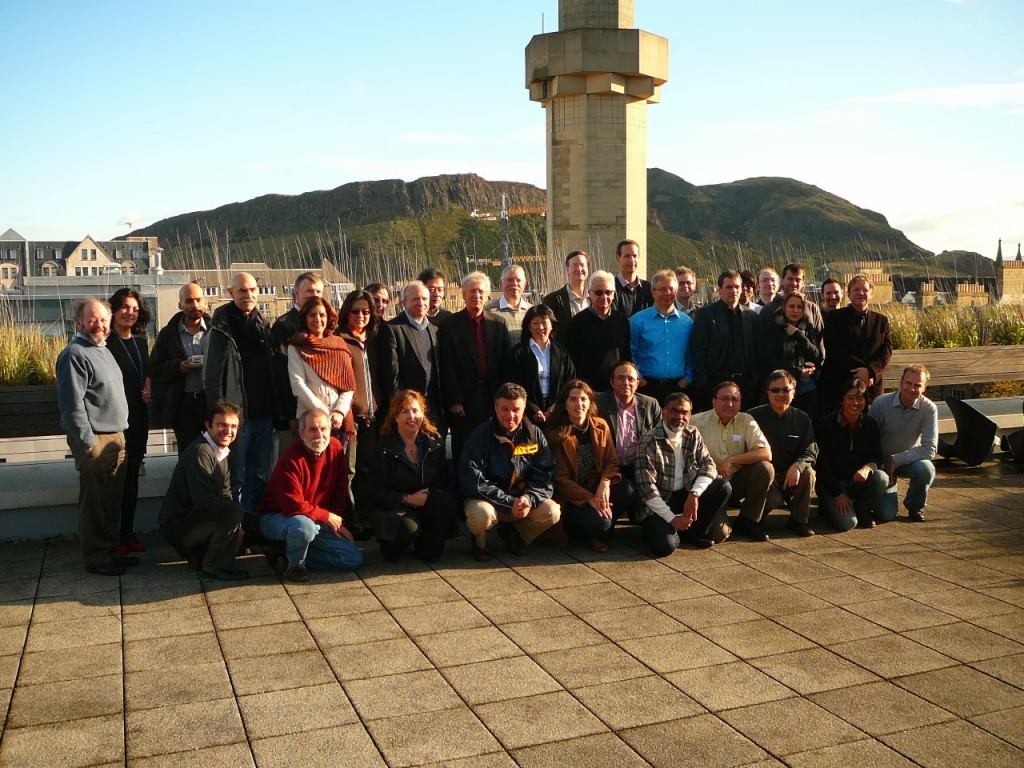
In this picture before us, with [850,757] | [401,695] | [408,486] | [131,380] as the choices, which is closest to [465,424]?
[408,486]

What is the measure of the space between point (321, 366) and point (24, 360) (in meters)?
2.87

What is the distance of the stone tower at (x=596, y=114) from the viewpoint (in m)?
12.8

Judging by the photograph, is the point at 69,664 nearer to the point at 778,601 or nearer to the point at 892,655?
the point at 778,601

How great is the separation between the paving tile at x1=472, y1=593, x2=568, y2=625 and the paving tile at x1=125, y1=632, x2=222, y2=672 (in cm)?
133

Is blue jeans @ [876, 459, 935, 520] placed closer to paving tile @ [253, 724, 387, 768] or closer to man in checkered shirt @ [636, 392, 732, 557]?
man in checkered shirt @ [636, 392, 732, 557]

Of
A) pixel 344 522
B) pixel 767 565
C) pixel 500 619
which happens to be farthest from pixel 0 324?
pixel 767 565

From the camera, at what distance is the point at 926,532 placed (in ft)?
22.7

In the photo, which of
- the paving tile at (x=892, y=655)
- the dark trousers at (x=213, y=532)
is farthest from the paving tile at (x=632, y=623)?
the dark trousers at (x=213, y=532)

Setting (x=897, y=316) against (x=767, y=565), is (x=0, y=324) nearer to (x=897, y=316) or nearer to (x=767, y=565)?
(x=767, y=565)

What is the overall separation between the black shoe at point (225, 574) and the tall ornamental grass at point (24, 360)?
108 inches

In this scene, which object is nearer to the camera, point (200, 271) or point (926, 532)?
point (926, 532)

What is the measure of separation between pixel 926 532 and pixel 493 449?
117 inches

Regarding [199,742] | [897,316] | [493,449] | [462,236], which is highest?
[462,236]

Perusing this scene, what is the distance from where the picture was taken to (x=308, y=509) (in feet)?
19.5
